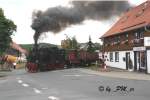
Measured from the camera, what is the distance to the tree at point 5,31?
73.1m

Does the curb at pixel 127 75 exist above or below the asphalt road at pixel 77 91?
above

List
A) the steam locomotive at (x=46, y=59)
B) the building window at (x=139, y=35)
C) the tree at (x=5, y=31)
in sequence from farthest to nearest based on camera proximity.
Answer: the tree at (x=5, y=31) < the steam locomotive at (x=46, y=59) < the building window at (x=139, y=35)

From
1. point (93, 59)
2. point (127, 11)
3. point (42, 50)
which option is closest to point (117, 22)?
point (127, 11)

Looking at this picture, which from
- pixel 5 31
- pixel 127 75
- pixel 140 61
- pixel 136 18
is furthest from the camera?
pixel 5 31

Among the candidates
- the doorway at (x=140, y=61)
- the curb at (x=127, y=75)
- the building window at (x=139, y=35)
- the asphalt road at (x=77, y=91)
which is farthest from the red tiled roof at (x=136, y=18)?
the asphalt road at (x=77, y=91)

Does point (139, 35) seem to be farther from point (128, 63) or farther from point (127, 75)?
point (127, 75)

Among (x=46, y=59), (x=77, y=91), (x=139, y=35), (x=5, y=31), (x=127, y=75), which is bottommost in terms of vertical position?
(x=77, y=91)

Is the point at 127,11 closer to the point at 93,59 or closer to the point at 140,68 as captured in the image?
the point at 93,59

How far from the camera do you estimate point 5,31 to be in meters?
74.4

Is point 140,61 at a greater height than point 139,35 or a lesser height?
lesser

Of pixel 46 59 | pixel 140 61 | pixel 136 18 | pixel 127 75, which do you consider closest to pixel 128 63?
pixel 140 61

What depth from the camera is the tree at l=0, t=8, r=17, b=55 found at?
7306 cm

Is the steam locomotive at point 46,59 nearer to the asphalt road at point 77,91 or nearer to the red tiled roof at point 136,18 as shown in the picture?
the red tiled roof at point 136,18

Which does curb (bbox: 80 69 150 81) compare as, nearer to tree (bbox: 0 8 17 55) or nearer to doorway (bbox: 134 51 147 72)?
doorway (bbox: 134 51 147 72)
